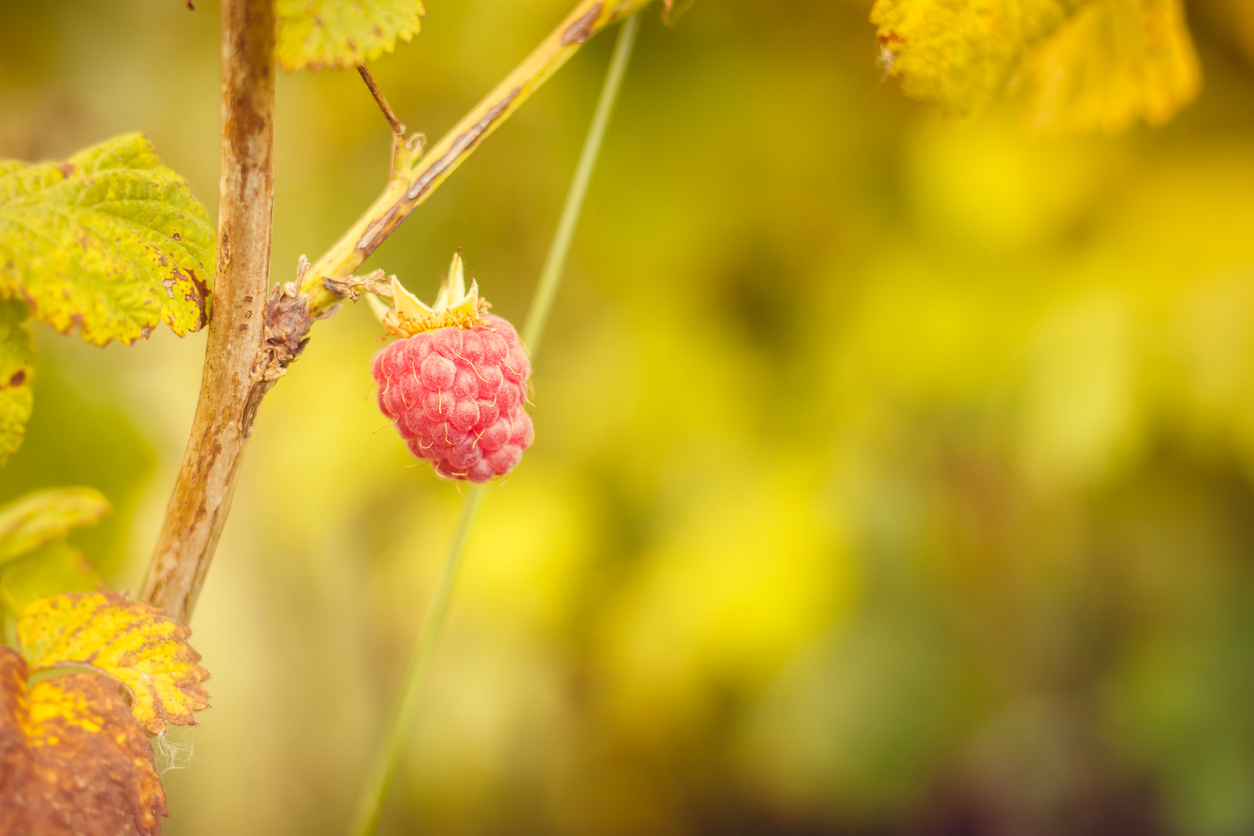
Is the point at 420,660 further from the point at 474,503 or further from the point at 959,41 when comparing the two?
the point at 959,41

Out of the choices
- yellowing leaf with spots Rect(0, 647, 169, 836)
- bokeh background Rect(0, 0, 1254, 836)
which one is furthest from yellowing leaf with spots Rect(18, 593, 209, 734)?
Result: bokeh background Rect(0, 0, 1254, 836)

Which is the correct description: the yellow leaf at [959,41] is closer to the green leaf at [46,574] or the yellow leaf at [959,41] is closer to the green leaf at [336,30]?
the green leaf at [336,30]

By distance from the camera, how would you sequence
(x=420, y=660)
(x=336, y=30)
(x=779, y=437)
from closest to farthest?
(x=336, y=30) → (x=420, y=660) → (x=779, y=437)

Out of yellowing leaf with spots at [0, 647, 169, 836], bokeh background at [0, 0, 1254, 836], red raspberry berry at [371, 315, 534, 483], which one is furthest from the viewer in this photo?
bokeh background at [0, 0, 1254, 836]

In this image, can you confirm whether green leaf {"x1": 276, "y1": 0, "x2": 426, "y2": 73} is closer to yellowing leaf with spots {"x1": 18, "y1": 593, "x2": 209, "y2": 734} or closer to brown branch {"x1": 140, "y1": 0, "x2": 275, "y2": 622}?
brown branch {"x1": 140, "y1": 0, "x2": 275, "y2": 622}

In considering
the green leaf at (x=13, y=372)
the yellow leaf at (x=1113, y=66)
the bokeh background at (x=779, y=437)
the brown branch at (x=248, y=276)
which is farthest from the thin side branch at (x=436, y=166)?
the bokeh background at (x=779, y=437)

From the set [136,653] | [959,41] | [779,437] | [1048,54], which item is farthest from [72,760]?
[779,437]
